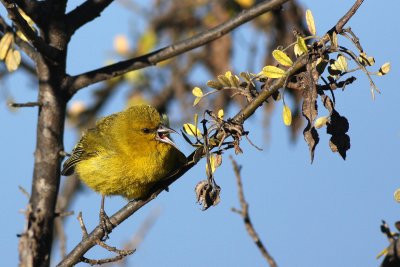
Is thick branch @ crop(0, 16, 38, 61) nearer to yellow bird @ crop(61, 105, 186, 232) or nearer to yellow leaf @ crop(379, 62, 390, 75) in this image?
yellow bird @ crop(61, 105, 186, 232)

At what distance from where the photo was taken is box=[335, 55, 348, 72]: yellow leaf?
8.60ft

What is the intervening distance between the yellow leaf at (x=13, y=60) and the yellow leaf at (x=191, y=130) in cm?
142

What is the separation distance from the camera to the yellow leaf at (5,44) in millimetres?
3881

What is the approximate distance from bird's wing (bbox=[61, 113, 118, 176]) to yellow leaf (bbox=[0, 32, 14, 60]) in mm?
1339

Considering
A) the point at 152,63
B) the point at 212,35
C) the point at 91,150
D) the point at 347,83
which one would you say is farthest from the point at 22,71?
the point at 347,83

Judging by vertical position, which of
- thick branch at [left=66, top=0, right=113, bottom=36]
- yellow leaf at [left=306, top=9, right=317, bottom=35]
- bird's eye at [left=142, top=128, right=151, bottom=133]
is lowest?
yellow leaf at [left=306, top=9, right=317, bottom=35]

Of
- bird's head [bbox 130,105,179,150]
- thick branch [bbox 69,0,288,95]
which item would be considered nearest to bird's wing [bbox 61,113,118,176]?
bird's head [bbox 130,105,179,150]

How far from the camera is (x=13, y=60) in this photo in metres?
3.88

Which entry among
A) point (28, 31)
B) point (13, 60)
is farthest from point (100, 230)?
point (13, 60)

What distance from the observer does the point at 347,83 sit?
105 inches

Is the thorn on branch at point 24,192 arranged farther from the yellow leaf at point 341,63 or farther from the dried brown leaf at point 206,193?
the yellow leaf at point 341,63

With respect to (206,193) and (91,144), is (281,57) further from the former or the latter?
(91,144)

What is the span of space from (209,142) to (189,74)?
339 cm

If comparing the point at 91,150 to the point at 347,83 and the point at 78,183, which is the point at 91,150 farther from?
the point at 347,83
